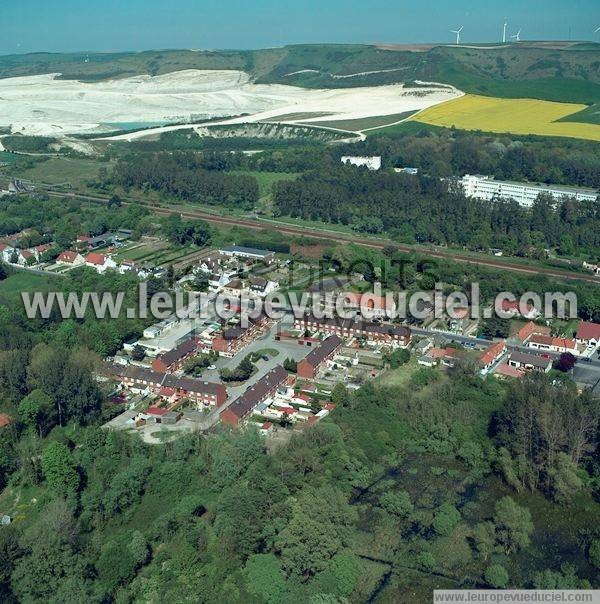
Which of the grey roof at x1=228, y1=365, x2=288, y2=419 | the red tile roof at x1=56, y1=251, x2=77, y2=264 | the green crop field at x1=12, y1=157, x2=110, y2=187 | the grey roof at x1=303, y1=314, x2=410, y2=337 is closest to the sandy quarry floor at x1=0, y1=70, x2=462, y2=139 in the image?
the green crop field at x1=12, y1=157, x2=110, y2=187

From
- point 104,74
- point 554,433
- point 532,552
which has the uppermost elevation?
point 104,74

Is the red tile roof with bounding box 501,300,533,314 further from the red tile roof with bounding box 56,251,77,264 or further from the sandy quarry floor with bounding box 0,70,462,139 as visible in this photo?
the sandy quarry floor with bounding box 0,70,462,139

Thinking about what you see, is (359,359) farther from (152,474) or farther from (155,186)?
(155,186)

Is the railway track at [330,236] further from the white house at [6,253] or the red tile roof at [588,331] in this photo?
the white house at [6,253]

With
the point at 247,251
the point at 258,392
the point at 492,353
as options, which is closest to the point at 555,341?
the point at 492,353

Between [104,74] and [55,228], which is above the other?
[104,74]

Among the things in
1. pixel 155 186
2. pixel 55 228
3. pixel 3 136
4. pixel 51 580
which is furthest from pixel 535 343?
pixel 3 136
